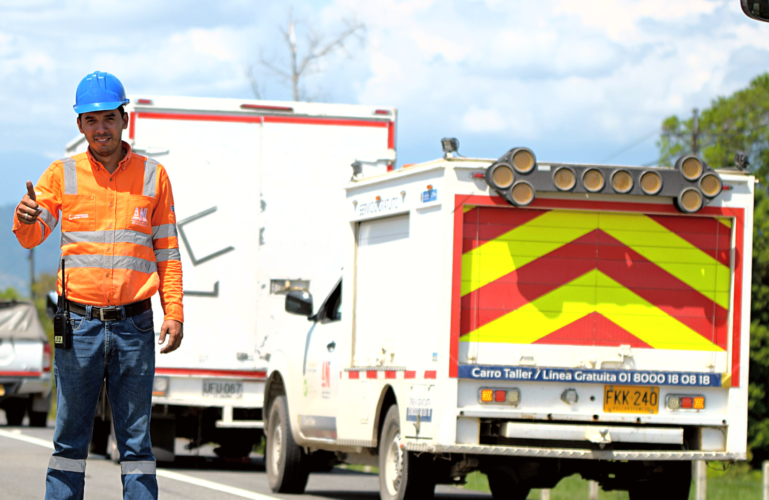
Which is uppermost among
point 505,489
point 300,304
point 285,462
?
point 300,304

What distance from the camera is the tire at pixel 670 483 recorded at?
9602 millimetres

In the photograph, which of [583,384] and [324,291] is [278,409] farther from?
[583,384]

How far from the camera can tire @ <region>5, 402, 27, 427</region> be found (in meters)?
24.4

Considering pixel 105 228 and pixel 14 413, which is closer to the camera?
pixel 105 228

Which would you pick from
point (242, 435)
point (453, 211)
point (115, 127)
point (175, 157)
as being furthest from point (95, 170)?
point (242, 435)

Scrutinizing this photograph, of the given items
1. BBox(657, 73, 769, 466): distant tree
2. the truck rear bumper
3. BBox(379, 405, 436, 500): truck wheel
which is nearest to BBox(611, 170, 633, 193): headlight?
the truck rear bumper

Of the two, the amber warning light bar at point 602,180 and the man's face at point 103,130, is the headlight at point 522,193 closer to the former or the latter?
the amber warning light bar at point 602,180

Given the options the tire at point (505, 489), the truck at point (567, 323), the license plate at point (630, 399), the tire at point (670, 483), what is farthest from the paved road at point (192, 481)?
the license plate at point (630, 399)

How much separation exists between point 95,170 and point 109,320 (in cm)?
67

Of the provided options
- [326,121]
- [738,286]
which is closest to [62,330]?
[738,286]

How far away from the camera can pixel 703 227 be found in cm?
943

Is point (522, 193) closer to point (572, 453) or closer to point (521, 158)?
point (521, 158)

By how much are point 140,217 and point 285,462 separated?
6.23 m

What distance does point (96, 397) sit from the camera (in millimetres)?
5680
